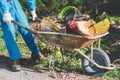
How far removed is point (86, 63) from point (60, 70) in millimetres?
526

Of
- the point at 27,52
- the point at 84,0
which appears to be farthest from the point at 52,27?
the point at 84,0

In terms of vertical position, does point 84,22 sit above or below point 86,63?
above

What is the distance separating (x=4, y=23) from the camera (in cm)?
776

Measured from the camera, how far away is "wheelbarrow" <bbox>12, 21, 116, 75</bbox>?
7.15 metres

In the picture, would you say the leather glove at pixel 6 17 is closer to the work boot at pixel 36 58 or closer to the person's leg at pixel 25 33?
the person's leg at pixel 25 33

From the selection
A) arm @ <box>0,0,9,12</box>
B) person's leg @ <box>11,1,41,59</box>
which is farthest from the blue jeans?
arm @ <box>0,0,9,12</box>

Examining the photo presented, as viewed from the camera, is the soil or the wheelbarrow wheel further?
the soil

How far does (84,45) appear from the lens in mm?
7250

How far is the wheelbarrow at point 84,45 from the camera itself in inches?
281

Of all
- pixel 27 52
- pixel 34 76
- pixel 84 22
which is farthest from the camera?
pixel 27 52

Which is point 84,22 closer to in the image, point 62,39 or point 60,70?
point 62,39

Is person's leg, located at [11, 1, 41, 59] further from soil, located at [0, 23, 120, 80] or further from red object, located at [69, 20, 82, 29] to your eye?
red object, located at [69, 20, 82, 29]

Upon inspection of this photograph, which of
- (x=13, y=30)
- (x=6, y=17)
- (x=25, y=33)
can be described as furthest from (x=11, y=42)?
(x=6, y=17)

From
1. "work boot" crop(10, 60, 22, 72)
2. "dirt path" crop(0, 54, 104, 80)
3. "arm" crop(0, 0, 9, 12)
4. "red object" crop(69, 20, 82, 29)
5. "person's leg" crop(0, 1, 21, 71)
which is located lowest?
"dirt path" crop(0, 54, 104, 80)
